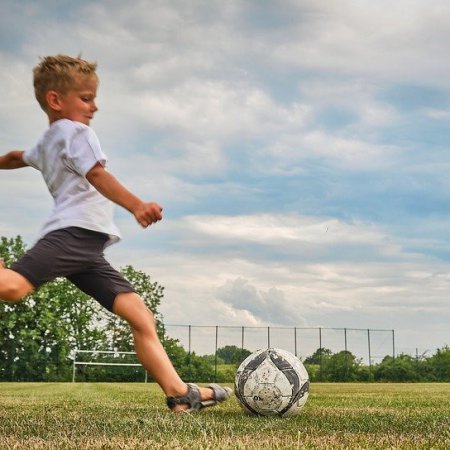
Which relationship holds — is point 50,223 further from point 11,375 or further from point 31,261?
point 11,375

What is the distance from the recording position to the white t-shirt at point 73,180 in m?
4.40

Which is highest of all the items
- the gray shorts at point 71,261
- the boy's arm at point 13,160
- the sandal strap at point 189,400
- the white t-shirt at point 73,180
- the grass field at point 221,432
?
the boy's arm at point 13,160

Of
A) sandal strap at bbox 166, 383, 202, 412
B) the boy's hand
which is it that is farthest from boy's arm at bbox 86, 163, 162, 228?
sandal strap at bbox 166, 383, 202, 412

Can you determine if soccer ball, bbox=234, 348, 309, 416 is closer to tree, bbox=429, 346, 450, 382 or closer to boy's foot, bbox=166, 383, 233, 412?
boy's foot, bbox=166, 383, 233, 412

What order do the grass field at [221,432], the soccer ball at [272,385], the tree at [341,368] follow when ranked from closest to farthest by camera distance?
the grass field at [221,432], the soccer ball at [272,385], the tree at [341,368]

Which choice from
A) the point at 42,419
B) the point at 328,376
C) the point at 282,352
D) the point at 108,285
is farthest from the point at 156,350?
the point at 328,376

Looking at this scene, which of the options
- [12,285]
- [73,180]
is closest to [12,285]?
[12,285]

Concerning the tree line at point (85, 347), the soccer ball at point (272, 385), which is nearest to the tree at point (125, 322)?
the tree line at point (85, 347)

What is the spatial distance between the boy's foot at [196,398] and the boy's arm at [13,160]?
191 cm

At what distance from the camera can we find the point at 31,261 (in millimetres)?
4355

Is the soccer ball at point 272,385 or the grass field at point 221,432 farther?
the soccer ball at point 272,385

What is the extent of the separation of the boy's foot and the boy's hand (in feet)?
5.55

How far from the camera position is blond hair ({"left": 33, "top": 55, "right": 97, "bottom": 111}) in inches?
180

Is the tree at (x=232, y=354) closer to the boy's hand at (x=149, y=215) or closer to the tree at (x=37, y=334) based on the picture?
the tree at (x=37, y=334)
